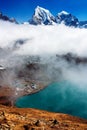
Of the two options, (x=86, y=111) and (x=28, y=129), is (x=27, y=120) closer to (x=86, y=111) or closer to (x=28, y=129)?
(x=28, y=129)

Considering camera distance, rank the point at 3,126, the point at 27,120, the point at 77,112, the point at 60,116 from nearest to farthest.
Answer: the point at 3,126, the point at 27,120, the point at 60,116, the point at 77,112

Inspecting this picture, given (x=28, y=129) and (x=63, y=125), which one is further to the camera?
(x=63, y=125)

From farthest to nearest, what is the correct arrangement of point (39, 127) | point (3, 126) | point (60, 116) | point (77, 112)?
point (77, 112)
point (60, 116)
point (39, 127)
point (3, 126)

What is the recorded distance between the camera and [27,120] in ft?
365

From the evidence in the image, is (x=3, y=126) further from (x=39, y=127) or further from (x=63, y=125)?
(x=63, y=125)

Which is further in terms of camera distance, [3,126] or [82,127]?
[82,127]

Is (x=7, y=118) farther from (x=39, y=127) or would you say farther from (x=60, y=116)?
(x=60, y=116)

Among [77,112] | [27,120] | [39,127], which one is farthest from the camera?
[77,112]

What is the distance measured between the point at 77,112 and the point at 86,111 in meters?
6.09

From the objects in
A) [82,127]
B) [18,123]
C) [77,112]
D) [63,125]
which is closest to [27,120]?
[18,123]

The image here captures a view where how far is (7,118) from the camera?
109 metres

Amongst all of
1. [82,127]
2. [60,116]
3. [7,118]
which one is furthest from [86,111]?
[7,118]

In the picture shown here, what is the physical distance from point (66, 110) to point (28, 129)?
101 meters

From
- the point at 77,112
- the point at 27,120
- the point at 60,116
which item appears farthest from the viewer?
the point at 77,112
